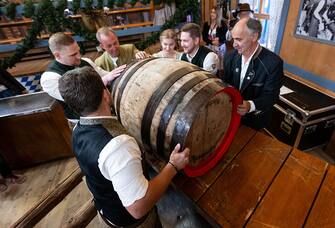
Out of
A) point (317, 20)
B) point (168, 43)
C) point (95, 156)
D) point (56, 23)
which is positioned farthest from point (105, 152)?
point (56, 23)

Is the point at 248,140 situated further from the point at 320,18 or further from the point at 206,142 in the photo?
the point at 320,18

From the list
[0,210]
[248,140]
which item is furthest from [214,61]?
[0,210]

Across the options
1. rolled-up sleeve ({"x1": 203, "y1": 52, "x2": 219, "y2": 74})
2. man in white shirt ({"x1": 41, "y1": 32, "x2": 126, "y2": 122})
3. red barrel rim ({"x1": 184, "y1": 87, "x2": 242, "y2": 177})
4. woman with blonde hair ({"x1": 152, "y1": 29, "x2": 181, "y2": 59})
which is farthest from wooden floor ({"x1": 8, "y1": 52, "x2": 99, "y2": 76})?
red barrel rim ({"x1": 184, "y1": 87, "x2": 242, "y2": 177})

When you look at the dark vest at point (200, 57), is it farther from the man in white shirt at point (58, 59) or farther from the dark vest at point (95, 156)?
the dark vest at point (95, 156)

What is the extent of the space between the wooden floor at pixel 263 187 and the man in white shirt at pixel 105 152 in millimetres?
291

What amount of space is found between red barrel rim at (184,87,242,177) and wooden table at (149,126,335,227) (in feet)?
0.13

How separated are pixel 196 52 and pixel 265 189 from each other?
1.44m

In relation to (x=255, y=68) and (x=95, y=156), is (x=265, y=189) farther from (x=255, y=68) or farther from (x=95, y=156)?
(x=255, y=68)

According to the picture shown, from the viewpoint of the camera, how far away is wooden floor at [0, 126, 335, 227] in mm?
961

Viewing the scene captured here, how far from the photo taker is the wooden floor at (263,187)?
37.8 inches

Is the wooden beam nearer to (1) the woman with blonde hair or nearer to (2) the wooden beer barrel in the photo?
(2) the wooden beer barrel

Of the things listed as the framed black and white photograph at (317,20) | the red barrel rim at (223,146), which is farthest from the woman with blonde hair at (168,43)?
the framed black and white photograph at (317,20)

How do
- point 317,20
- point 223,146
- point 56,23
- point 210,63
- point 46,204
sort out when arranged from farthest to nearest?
point 56,23 < point 317,20 < point 210,63 < point 46,204 < point 223,146

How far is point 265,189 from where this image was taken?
108cm
